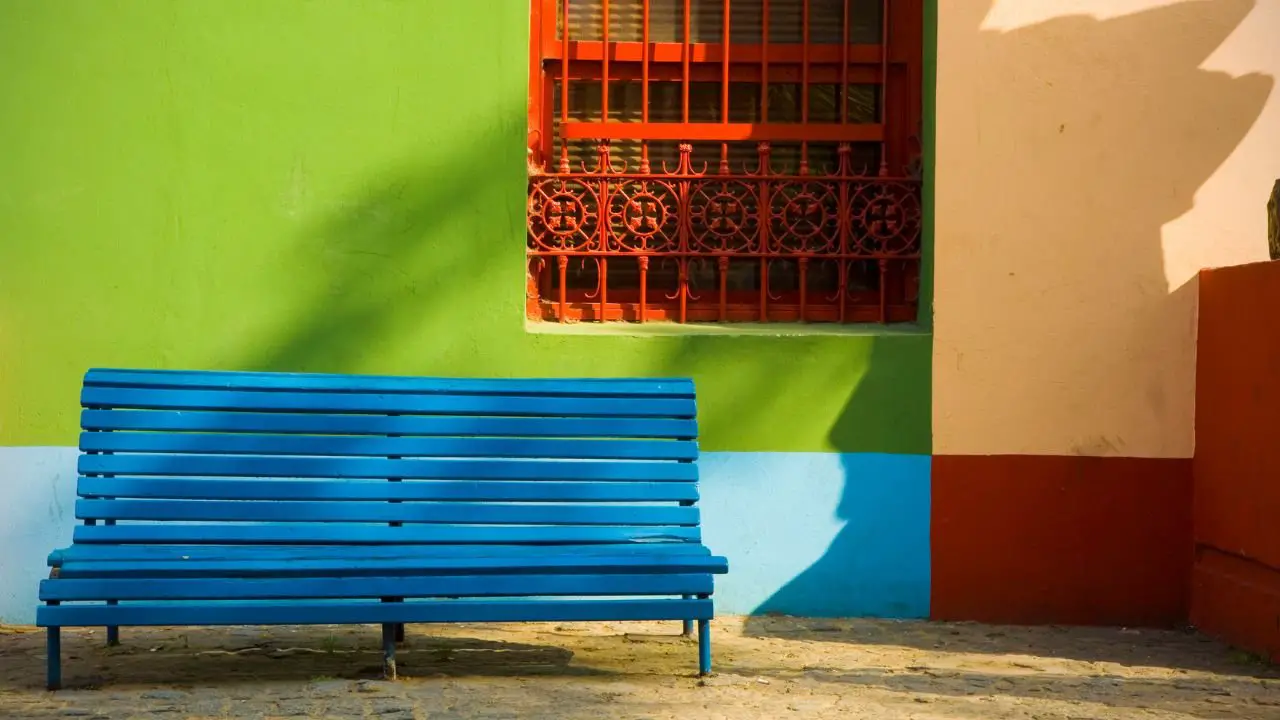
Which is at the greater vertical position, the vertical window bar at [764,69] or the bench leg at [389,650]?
the vertical window bar at [764,69]

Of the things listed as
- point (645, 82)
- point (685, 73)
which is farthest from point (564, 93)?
point (685, 73)

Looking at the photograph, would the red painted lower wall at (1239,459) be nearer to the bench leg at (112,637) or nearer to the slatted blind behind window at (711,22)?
the slatted blind behind window at (711,22)

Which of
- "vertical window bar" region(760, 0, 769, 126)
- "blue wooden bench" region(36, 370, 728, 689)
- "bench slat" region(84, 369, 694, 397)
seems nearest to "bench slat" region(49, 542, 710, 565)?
"blue wooden bench" region(36, 370, 728, 689)

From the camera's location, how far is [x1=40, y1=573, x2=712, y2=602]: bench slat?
4.33m

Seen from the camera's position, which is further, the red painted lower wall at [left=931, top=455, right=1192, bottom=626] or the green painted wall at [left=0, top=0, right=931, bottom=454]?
the red painted lower wall at [left=931, top=455, right=1192, bottom=626]

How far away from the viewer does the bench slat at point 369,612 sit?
14.3 feet

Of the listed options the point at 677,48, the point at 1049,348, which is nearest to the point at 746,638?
the point at 1049,348

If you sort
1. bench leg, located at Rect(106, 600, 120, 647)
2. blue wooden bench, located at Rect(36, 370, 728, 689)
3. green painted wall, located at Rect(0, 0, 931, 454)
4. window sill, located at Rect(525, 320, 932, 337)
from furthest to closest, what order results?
window sill, located at Rect(525, 320, 932, 337) < green painted wall, located at Rect(0, 0, 931, 454) < bench leg, located at Rect(106, 600, 120, 647) < blue wooden bench, located at Rect(36, 370, 728, 689)

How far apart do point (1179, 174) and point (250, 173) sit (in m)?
3.64

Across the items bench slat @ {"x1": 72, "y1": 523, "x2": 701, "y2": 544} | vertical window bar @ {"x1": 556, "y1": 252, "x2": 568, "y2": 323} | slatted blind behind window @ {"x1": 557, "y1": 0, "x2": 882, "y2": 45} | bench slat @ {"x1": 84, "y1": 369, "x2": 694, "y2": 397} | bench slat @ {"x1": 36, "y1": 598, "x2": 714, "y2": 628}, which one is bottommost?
bench slat @ {"x1": 36, "y1": 598, "x2": 714, "y2": 628}

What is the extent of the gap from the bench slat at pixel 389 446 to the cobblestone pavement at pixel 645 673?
72cm

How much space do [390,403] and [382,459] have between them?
0.66 feet

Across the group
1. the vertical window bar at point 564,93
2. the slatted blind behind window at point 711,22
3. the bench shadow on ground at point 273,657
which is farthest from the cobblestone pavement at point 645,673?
the slatted blind behind window at point 711,22

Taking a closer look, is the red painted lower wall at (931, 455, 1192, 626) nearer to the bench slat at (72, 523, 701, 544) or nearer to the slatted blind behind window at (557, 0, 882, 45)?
the bench slat at (72, 523, 701, 544)
